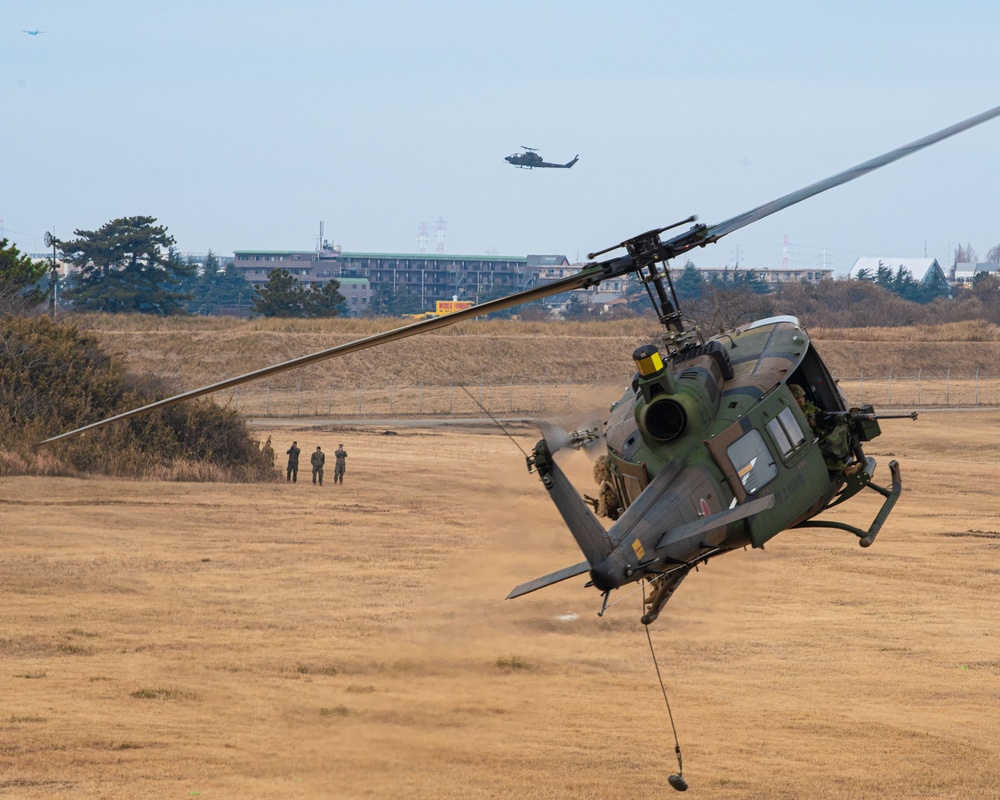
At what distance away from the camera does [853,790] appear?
1805cm

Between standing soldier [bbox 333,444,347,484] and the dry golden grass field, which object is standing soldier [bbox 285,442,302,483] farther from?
the dry golden grass field

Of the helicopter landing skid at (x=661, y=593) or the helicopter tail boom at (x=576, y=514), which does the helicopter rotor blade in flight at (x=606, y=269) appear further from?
the helicopter landing skid at (x=661, y=593)

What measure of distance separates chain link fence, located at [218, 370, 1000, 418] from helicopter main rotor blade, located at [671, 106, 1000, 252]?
44.5 m

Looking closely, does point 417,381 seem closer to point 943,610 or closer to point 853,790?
point 943,610

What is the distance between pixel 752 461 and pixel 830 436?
1.72 metres

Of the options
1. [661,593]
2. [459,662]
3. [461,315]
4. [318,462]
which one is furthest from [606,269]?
[318,462]

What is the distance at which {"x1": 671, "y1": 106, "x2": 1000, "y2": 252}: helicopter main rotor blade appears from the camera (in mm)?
12062

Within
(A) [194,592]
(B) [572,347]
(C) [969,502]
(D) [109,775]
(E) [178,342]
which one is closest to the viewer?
(D) [109,775]

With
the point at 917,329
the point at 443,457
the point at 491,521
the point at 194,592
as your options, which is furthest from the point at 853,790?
the point at 917,329

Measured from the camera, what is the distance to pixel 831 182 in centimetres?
1325

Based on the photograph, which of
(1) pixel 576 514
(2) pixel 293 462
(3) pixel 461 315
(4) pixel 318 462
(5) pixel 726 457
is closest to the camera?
(3) pixel 461 315

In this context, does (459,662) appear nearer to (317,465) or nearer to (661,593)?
(661,593)

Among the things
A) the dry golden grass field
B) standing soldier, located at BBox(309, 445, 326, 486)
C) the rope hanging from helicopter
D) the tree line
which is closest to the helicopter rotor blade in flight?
the rope hanging from helicopter

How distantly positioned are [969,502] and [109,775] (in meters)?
33.0
